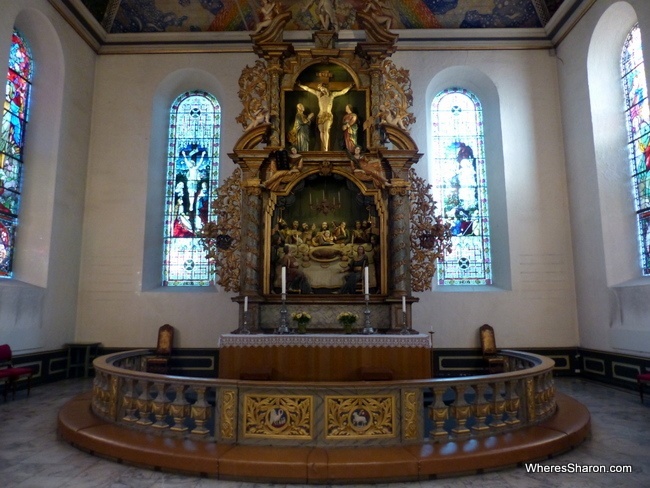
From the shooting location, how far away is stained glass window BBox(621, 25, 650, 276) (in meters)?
8.90

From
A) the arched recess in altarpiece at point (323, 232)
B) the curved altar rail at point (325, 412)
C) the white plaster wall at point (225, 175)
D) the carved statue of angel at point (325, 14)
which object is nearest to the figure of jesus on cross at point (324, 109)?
the arched recess in altarpiece at point (323, 232)

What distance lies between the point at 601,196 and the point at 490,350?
369 centimetres

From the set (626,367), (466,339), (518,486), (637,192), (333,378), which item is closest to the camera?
(518,486)

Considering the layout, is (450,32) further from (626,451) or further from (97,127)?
(626,451)

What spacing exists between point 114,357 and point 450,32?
9.74 metres

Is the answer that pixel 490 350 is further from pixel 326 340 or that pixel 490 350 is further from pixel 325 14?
pixel 325 14

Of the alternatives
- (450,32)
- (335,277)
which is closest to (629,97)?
(450,32)

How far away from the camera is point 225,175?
35.8ft

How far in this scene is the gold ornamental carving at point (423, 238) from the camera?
934 centimetres

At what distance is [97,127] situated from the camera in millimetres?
11062

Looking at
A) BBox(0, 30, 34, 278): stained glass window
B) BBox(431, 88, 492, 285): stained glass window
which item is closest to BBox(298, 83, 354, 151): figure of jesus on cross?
BBox(431, 88, 492, 285): stained glass window

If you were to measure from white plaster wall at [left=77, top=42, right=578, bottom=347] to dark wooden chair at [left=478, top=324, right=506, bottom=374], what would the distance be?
0.21 m

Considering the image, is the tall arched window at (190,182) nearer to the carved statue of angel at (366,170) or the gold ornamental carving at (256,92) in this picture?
the gold ornamental carving at (256,92)

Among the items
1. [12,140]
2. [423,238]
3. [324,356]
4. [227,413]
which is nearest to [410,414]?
[227,413]
